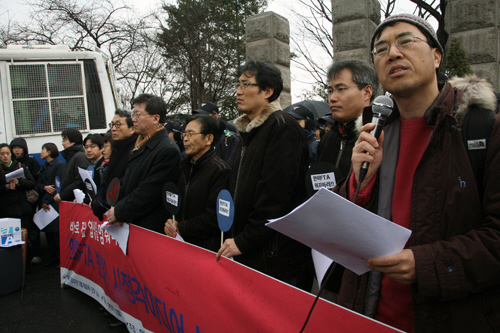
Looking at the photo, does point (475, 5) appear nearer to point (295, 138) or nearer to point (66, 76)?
point (295, 138)

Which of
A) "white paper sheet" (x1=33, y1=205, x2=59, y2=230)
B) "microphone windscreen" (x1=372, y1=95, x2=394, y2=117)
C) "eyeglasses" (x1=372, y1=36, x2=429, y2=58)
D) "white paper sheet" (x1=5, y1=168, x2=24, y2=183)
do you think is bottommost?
"white paper sheet" (x1=33, y1=205, x2=59, y2=230)

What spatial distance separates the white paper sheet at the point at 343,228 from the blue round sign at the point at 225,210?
0.99m

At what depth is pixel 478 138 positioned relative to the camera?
51.8 inches

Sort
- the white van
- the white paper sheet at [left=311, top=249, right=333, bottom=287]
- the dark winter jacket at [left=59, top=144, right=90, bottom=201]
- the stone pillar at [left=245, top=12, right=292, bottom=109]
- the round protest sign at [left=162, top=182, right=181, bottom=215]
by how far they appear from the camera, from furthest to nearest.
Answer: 1. the white van
2. the stone pillar at [left=245, top=12, right=292, bottom=109]
3. the dark winter jacket at [left=59, top=144, right=90, bottom=201]
4. the round protest sign at [left=162, top=182, right=181, bottom=215]
5. the white paper sheet at [left=311, top=249, right=333, bottom=287]

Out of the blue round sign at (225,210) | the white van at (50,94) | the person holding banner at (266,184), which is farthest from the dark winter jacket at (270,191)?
the white van at (50,94)

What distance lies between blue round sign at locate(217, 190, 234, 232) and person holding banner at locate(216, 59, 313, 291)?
13cm

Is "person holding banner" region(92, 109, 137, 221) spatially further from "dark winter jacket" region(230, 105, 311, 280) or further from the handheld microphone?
the handheld microphone

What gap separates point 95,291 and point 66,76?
20.5 feet

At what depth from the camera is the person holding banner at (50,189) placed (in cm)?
648

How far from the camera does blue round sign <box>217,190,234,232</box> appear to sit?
2396 mm

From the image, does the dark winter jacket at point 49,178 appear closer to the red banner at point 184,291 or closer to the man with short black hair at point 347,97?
the red banner at point 184,291

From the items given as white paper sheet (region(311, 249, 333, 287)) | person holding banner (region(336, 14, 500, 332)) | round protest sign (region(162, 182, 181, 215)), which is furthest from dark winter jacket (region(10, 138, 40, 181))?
person holding banner (region(336, 14, 500, 332))

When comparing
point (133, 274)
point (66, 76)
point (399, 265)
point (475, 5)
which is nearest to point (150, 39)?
point (66, 76)

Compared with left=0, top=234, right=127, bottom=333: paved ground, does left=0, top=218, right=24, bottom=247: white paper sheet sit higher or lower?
higher
